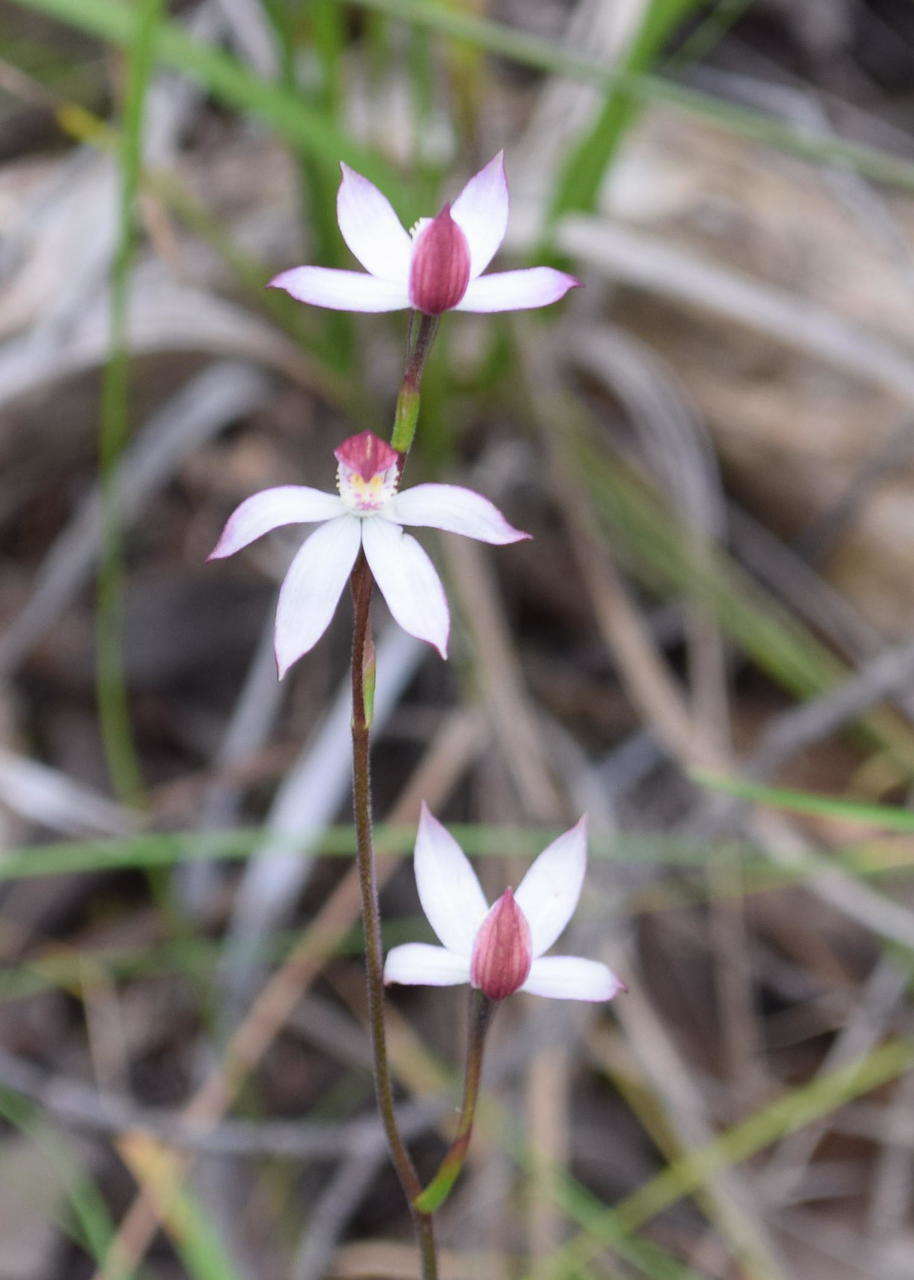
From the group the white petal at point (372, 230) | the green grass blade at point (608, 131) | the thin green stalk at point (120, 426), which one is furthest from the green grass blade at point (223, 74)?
the white petal at point (372, 230)

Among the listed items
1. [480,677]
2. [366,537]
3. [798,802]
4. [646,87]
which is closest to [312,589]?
[366,537]

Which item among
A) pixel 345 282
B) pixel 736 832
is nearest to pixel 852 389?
pixel 736 832

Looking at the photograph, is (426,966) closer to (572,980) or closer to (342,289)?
(572,980)

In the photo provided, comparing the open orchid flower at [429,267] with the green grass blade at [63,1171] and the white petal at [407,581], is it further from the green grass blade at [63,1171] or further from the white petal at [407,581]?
the green grass blade at [63,1171]

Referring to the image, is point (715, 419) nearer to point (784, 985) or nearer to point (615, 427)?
point (615, 427)

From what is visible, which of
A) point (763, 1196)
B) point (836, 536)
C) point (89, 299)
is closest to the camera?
point (763, 1196)

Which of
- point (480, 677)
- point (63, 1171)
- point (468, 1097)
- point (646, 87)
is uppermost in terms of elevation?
point (646, 87)

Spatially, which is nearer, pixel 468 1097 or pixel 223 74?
pixel 468 1097
